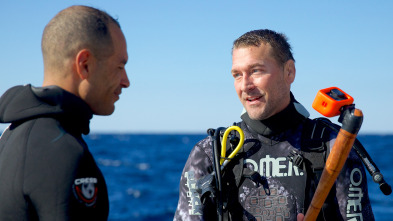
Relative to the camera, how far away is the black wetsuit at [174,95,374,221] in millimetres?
4469

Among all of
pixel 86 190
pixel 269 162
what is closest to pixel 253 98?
pixel 269 162

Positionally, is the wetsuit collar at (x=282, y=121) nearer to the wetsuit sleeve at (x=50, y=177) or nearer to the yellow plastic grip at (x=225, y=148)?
the yellow plastic grip at (x=225, y=148)

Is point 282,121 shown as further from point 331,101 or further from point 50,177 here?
point 50,177

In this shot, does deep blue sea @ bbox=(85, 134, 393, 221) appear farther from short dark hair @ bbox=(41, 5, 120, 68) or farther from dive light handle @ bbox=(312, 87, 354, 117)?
short dark hair @ bbox=(41, 5, 120, 68)

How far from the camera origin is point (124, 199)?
35.0m

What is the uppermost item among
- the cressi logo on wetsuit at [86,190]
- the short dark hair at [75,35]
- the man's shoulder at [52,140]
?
the short dark hair at [75,35]

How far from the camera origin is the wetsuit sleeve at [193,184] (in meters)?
4.71

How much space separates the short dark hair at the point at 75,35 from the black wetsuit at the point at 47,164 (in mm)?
254

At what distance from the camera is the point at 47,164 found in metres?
2.73

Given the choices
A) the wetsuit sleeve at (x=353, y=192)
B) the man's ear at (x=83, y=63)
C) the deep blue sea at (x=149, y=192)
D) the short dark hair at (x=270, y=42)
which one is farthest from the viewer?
the deep blue sea at (x=149, y=192)

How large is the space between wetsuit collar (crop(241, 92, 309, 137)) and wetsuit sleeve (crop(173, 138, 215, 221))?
0.57 m

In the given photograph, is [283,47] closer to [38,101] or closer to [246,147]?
[246,147]

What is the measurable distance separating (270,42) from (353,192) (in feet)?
5.32

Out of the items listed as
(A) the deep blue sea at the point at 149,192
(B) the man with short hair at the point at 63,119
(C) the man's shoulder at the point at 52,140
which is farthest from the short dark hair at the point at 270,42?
(A) the deep blue sea at the point at 149,192
